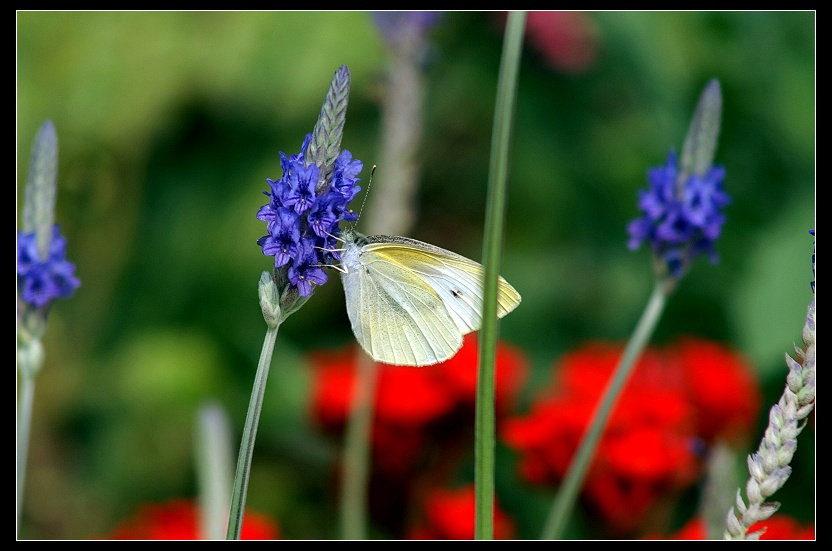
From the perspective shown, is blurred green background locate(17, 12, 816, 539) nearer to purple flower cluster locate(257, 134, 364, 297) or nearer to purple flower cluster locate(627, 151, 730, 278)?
purple flower cluster locate(627, 151, 730, 278)

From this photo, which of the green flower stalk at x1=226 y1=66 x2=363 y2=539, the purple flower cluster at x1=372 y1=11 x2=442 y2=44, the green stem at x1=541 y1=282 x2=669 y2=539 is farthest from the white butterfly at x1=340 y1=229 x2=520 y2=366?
the purple flower cluster at x1=372 y1=11 x2=442 y2=44

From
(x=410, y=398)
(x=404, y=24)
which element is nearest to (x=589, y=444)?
(x=410, y=398)

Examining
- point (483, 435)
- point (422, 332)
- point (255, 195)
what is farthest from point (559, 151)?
point (483, 435)

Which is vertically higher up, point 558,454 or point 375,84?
point 375,84

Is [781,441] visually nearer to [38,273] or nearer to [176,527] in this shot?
[38,273]

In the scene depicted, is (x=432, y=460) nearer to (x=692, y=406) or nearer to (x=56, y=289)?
(x=692, y=406)
